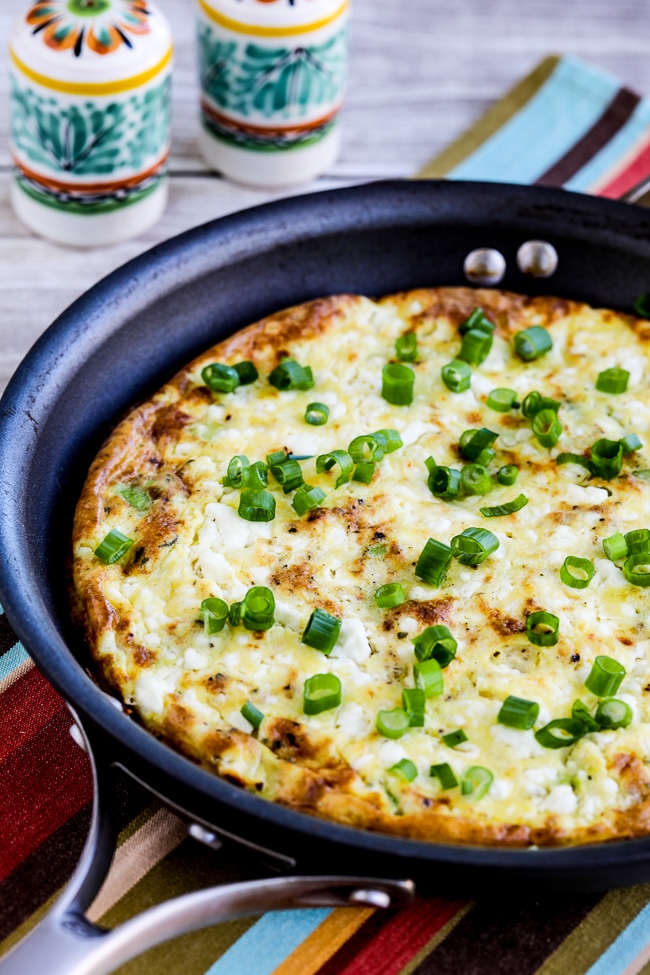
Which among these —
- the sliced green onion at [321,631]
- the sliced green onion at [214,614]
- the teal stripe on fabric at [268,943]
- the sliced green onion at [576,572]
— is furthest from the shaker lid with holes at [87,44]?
the teal stripe on fabric at [268,943]

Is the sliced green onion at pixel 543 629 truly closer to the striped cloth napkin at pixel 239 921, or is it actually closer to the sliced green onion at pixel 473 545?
the sliced green onion at pixel 473 545

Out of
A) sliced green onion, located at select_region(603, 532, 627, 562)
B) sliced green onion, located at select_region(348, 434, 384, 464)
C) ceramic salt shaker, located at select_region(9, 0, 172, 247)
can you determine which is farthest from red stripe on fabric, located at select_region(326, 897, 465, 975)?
ceramic salt shaker, located at select_region(9, 0, 172, 247)

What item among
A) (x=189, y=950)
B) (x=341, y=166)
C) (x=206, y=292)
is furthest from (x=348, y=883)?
(x=341, y=166)

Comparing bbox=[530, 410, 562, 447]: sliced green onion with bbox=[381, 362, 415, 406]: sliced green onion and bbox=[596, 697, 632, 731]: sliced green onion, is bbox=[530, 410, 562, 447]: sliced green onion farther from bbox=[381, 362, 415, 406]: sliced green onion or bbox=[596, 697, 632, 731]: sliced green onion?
bbox=[596, 697, 632, 731]: sliced green onion

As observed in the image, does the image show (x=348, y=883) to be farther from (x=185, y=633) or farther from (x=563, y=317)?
(x=563, y=317)

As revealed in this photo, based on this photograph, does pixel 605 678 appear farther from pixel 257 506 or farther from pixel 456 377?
pixel 456 377

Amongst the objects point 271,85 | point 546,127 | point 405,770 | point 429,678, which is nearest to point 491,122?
point 546,127
